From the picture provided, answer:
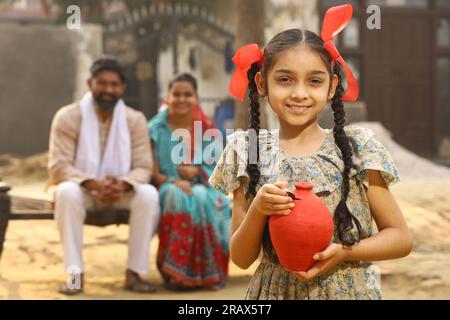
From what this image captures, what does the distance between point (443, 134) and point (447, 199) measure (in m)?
5.76

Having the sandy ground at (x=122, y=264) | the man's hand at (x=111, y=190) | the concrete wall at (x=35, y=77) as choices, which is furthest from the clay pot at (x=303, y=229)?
the concrete wall at (x=35, y=77)

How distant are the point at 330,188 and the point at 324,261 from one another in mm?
246

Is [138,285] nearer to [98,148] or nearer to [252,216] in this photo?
[98,148]

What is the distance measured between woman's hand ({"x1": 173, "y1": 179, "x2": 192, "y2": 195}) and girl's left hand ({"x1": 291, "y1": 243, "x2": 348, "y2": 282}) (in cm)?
352

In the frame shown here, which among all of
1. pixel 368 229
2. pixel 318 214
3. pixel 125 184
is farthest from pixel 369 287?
pixel 125 184

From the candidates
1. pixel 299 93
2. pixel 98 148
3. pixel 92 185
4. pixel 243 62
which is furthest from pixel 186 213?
pixel 299 93

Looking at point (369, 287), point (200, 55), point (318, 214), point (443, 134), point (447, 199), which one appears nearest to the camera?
point (318, 214)

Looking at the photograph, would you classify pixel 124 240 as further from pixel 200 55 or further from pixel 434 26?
pixel 434 26

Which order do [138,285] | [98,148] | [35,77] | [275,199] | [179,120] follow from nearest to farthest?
1. [275,199]
2. [138,285]
3. [98,148]
4. [179,120]
5. [35,77]

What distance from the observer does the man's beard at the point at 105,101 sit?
6.02m

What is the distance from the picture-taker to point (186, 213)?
19.0 feet

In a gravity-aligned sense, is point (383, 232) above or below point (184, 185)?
above

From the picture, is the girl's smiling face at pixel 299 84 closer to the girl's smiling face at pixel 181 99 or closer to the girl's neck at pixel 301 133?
the girl's neck at pixel 301 133

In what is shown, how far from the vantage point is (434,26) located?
13.0 meters
